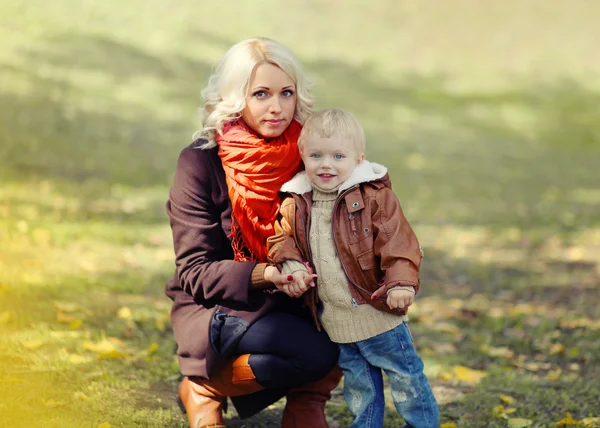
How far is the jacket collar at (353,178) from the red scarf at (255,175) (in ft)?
0.16

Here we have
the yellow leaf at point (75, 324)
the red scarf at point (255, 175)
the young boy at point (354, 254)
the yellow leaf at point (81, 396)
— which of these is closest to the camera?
the young boy at point (354, 254)

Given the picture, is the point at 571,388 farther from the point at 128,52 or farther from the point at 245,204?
the point at 128,52

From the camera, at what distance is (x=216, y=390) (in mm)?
3512

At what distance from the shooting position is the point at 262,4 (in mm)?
17906

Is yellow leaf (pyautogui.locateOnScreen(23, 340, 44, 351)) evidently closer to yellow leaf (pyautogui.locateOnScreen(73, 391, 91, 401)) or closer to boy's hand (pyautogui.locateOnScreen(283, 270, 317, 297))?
yellow leaf (pyautogui.locateOnScreen(73, 391, 91, 401))

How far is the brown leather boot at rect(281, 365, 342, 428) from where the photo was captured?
3467 millimetres

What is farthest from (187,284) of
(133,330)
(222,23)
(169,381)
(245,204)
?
(222,23)

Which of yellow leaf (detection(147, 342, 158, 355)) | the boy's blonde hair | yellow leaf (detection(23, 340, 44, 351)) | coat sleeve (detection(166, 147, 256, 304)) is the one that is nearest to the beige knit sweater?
the boy's blonde hair

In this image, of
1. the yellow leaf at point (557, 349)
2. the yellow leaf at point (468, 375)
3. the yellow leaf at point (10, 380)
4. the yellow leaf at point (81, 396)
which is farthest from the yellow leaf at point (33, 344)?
the yellow leaf at point (557, 349)

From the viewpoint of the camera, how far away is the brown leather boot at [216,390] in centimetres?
338

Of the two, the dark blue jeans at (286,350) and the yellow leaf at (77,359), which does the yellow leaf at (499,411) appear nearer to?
the dark blue jeans at (286,350)

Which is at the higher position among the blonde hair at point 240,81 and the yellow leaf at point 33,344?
the blonde hair at point 240,81

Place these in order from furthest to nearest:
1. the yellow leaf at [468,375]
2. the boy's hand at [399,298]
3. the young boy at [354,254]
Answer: the yellow leaf at [468,375] → the young boy at [354,254] → the boy's hand at [399,298]

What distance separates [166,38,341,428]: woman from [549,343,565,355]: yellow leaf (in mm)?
2294
